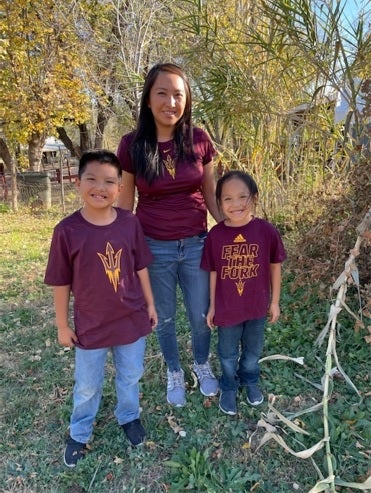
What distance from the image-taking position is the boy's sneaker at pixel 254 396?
2.25m

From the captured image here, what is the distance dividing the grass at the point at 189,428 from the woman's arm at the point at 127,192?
1166 millimetres

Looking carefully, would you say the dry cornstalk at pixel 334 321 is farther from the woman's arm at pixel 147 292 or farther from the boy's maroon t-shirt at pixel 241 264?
the woman's arm at pixel 147 292

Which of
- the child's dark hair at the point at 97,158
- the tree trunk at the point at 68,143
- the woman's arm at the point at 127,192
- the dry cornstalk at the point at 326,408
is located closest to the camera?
the dry cornstalk at the point at 326,408

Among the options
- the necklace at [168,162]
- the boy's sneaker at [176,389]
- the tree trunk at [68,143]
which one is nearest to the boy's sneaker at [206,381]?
the boy's sneaker at [176,389]

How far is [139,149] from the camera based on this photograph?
1906 mm

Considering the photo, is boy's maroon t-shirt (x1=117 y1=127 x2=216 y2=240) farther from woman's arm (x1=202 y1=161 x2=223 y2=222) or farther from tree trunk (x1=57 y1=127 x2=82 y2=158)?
tree trunk (x1=57 y1=127 x2=82 y2=158)

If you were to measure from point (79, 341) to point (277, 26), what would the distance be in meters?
2.74

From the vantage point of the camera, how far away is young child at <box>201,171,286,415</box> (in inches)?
74.5

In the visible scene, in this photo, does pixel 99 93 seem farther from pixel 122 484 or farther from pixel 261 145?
pixel 122 484

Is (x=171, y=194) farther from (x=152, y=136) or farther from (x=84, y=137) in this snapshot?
(x=84, y=137)

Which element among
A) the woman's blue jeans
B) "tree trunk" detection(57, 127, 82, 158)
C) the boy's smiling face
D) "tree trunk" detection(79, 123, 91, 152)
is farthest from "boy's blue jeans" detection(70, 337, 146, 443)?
"tree trunk" detection(57, 127, 82, 158)

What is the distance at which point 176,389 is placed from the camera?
2348 mm

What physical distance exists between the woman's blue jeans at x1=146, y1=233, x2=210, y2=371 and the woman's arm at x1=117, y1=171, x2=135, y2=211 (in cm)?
22

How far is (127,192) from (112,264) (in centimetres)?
43
